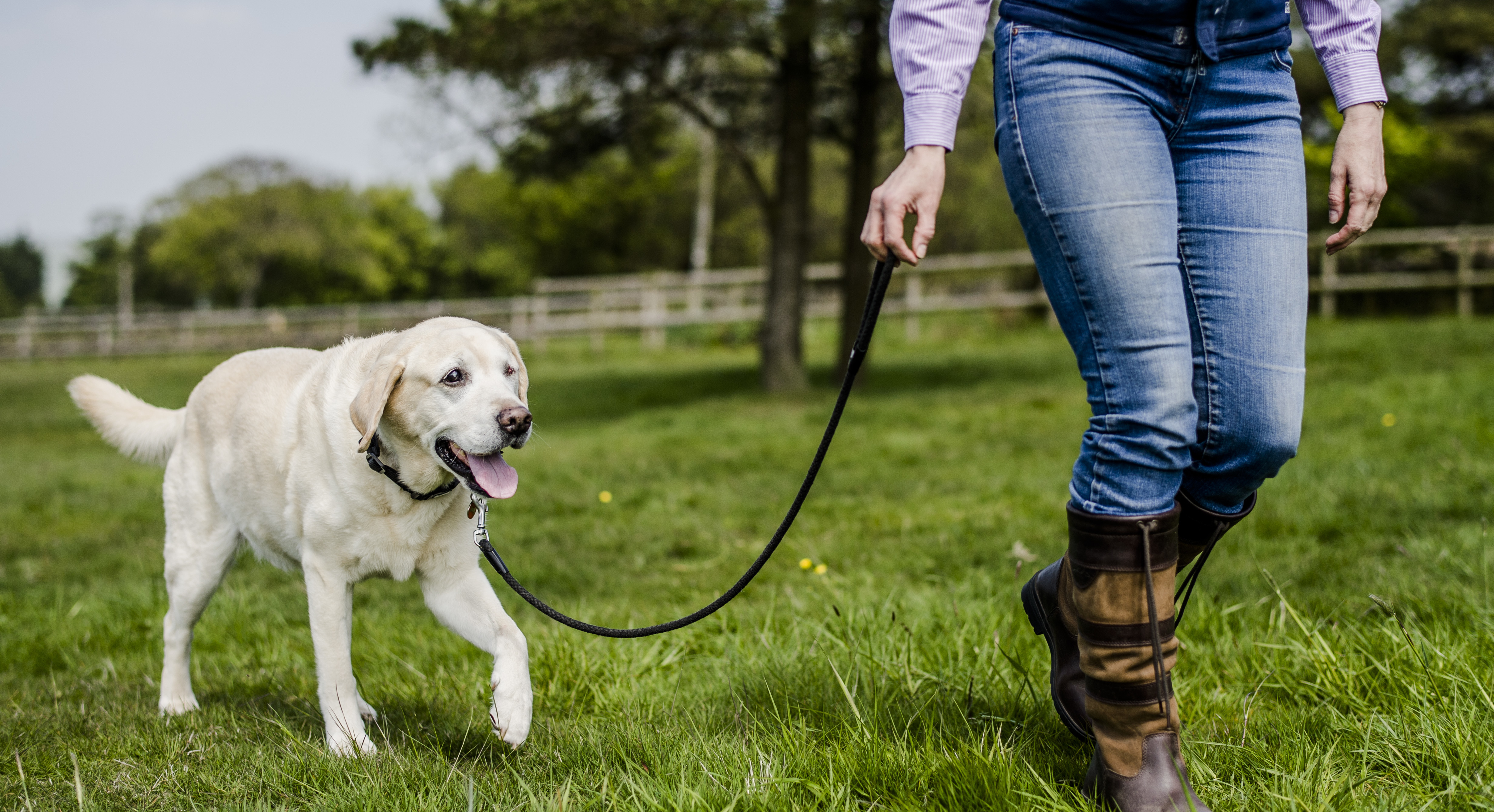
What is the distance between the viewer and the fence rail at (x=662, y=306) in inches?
690

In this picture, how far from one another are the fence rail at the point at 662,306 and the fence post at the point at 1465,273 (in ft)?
0.07

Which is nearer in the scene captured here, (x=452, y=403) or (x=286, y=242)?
(x=452, y=403)

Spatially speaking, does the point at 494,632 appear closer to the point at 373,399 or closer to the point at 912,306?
the point at 373,399

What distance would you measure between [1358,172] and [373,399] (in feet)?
6.61

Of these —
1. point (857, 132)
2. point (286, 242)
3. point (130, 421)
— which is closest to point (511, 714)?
point (130, 421)

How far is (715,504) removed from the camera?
19.5ft

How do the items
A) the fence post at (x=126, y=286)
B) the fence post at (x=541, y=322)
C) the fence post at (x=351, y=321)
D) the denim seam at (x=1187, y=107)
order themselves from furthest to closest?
the fence post at (x=126, y=286)
the fence post at (x=351, y=321)
the fence post at (x=541, y=322)
the denim seam at (x=1187, y=107)

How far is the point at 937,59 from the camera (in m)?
1.78

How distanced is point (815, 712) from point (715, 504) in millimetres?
3559

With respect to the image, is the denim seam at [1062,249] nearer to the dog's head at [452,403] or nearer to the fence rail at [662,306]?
the dog's head at [452,403]

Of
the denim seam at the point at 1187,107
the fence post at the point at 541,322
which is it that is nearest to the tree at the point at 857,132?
the denim seam at the point at 1187,107

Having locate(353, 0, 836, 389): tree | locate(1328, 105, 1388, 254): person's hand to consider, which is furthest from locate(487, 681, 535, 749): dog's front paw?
locate(353, 0, 836, 389): tree

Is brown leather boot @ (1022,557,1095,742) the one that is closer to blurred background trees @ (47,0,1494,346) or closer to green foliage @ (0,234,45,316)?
blurred background trees @ (47,0,1494,346)

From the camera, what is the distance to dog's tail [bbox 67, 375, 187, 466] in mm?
3275
